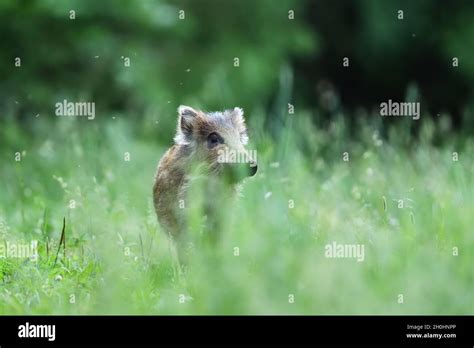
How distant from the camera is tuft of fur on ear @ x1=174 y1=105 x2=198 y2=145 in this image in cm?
796

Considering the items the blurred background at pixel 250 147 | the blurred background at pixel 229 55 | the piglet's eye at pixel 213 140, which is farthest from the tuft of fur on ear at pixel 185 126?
the blurred background at pixel 229 55

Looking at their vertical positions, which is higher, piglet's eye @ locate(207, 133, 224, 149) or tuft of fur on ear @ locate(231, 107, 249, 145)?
tuft of fur on ear @ locate(231, 107, 249, 145)

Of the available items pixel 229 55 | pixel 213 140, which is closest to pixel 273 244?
pixel 213 140

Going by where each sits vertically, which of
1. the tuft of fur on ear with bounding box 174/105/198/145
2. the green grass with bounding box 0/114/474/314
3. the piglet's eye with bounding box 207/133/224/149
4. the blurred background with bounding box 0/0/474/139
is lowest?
the green grass with bounding box 0/114/474/314

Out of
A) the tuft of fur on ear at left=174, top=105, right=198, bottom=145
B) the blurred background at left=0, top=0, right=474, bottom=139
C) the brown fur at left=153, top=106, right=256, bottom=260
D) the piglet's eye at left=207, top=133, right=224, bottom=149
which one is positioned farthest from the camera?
the blurred background at left=0, top=0, right=474, bottom=139

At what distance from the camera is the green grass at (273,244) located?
5711 mm

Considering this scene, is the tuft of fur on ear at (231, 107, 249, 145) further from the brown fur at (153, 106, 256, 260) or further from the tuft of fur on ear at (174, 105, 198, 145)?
the tuft of fur on ear at (174, 105, 198, 145)

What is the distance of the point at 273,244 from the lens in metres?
6.30

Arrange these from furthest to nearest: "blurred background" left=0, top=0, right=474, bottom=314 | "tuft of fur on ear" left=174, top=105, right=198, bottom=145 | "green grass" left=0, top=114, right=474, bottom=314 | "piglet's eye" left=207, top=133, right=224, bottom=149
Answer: "tuft of fur on ear" left=174, top=105, right=198, bottom=145 → "piglet's eye" left=207, top=133, right=224, bottom=149 → "blurred background" left=0, top=0, right=474, bottom=314 → "green grass" left=0, top=114, right=474, bottom=314

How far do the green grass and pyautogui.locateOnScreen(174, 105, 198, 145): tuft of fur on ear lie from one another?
2.27 feet

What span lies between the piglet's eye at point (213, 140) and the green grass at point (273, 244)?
57 centimetres

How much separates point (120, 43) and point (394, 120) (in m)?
5.00

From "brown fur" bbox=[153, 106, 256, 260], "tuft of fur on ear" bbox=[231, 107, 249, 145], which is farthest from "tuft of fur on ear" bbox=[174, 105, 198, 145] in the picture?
"tuft of fur on ear" bbox=[231, 107, 249, 145]
